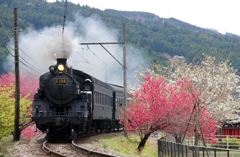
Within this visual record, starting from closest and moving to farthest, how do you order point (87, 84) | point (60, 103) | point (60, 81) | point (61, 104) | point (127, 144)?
point (60, 81) → point (60, 103) → point (61, 104) → point (87, 84) → point (127, 144)

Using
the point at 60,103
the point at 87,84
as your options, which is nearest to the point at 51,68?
the point at 60,103

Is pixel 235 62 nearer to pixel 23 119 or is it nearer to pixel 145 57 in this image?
pixel 145 57

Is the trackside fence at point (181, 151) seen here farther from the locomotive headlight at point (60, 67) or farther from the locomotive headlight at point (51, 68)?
the locomotive headlight at point (51, 68)

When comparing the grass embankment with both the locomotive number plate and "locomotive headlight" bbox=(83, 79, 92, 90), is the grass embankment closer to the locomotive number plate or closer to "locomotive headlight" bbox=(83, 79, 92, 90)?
"locomotive headlight" bbox=(83, 79, 92, 90)

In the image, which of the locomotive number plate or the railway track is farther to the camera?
the locomotive number plate

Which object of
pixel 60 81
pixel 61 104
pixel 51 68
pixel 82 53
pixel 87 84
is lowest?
pixel 61 104

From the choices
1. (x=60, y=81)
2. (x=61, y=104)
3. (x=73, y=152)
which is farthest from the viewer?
(x=61, y=104)

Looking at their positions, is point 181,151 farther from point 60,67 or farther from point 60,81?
point 60,67

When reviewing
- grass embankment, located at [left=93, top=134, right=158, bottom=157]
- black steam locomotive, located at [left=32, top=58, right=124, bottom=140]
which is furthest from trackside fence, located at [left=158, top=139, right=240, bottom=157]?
grass embankment, located at [left=93, top=134, right=158, bottom=157]

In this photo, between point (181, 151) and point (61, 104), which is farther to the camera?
point (61, 104)

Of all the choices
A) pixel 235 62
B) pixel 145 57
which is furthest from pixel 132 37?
pixel 235 62

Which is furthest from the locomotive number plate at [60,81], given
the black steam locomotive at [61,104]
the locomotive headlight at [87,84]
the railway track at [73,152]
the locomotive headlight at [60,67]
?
the railway track at [73,152]

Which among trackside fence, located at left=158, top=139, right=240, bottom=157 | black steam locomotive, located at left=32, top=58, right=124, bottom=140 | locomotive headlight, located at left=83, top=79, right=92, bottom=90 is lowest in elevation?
trackside fence, located at left=158, top=139, right=240, bottom=157

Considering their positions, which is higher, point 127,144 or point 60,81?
point 60,81
